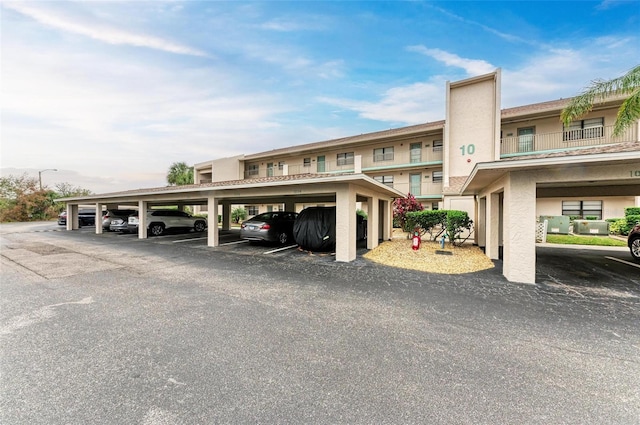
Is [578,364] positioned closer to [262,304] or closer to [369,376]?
[369,376]

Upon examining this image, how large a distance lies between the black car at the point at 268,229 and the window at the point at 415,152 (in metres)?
13.2

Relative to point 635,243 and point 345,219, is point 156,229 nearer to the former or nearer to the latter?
point 345,219

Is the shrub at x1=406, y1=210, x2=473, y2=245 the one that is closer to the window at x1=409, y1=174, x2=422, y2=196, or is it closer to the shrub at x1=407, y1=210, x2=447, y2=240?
the shrub at x1=407, y1=210, x2=447, y2=240

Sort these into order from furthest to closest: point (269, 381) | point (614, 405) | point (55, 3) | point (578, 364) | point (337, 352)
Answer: point (55, 3) < point (337, 352) < point (578, 364) < point (269, 381) < point (614, 405)

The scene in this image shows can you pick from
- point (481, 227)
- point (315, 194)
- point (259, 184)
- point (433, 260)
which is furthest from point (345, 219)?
point (481, 227)

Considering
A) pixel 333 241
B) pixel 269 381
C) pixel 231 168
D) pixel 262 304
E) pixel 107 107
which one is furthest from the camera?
pixel 231 168

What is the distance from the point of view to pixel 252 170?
29.3 metres

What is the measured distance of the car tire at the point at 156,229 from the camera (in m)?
14.9

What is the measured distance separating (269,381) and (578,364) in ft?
10.7

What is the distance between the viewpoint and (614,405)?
2.10 meters

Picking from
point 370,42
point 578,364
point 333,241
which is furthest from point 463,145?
point 578,364

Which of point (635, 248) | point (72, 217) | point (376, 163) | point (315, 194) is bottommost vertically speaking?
point (635, 248)

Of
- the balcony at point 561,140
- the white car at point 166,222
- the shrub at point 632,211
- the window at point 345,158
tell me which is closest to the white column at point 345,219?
the white car at point 166,222

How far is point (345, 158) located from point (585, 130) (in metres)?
15.9
